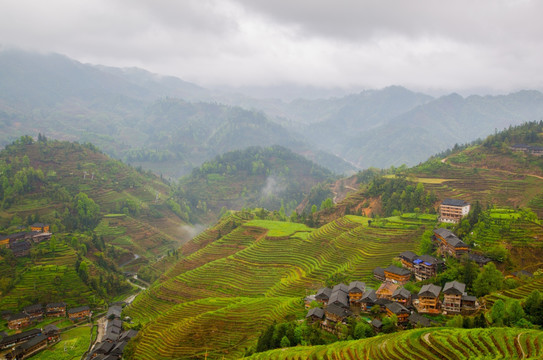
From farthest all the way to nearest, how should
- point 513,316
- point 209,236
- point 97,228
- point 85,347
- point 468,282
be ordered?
point 97,228, point 209,236, point 85,347, point 468,282, point 513,316

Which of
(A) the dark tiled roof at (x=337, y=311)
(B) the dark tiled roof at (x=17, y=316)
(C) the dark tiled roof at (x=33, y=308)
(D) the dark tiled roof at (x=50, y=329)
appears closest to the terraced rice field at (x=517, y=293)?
(A) the dark tiled roof at (x=337, y=311)

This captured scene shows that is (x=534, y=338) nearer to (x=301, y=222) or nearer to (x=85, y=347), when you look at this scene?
(x=85, y=347)

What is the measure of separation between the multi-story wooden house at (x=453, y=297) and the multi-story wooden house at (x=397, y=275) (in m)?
7.46

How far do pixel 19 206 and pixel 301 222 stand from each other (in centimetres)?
5490

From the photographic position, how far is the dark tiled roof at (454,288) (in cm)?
Result: 3238

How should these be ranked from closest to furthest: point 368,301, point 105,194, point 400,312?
1. point 400,312
2. point 368,301
3. point 105,194

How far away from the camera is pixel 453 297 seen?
1286 inches

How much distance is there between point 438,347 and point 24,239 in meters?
62.1

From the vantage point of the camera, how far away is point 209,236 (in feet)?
252

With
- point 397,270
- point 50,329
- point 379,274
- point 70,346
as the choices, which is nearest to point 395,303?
point 397,270

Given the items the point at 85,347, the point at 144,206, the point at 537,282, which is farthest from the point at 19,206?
the point at 537,282

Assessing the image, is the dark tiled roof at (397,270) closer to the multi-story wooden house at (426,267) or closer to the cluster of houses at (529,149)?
the multi-story wooden house at (426,267)

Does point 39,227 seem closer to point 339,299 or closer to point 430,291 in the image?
point 339,299

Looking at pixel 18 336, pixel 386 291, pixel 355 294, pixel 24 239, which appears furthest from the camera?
pixel 24 239
